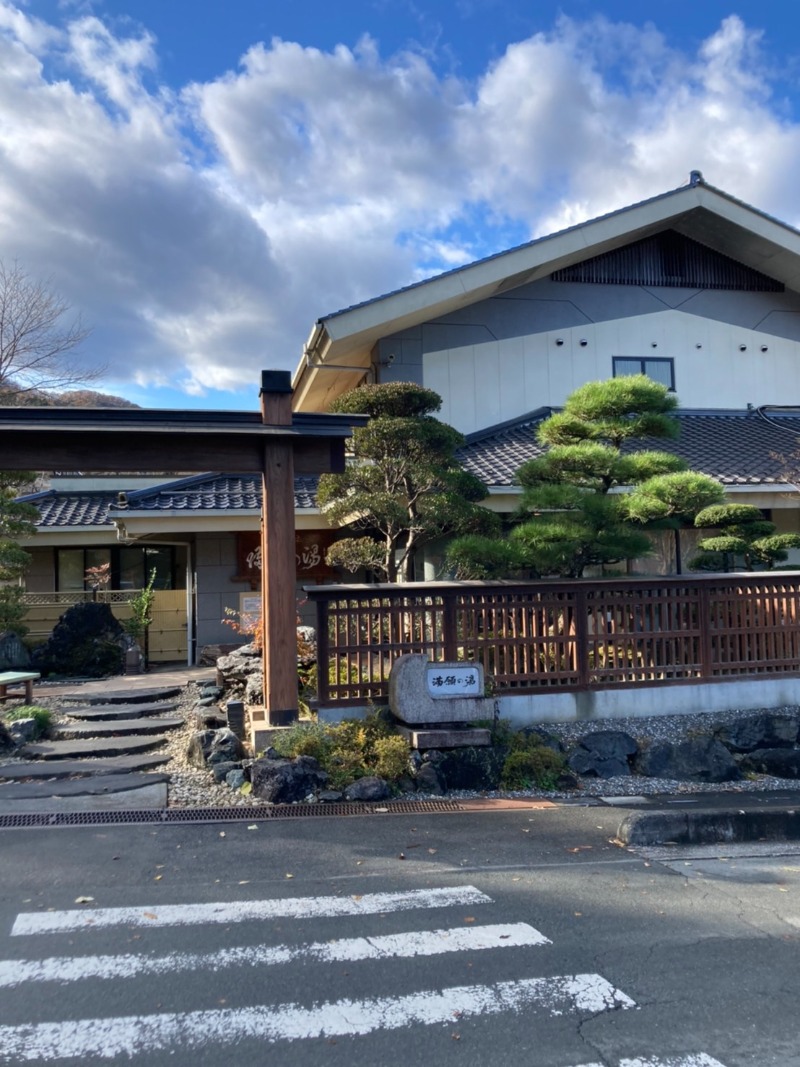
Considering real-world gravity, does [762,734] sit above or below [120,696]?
below

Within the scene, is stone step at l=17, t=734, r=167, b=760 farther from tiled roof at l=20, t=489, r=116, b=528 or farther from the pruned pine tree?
tiled roof at l=20, t=489, r=116, b=528

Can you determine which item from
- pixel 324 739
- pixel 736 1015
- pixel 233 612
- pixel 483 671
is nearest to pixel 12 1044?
pixel 736 1015

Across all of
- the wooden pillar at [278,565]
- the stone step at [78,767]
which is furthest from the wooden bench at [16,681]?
the wooden pillar at [278,565]

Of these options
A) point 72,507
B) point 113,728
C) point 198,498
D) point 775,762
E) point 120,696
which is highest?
point 72,507

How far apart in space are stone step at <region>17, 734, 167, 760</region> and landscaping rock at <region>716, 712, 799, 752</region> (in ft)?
20.5

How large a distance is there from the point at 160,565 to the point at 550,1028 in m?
15.8

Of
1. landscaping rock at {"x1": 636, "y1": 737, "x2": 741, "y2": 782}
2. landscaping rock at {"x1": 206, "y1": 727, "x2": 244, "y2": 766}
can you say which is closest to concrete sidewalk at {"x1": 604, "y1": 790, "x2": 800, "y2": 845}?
landscaping rock at {"x1": 636, "y1": 737, "x2": 741, "y2": 782}


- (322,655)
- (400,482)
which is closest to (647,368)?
(400,482)

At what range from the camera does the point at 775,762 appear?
8852mm

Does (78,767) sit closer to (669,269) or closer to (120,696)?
(120,696)

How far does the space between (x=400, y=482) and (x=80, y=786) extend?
4798 millimetres

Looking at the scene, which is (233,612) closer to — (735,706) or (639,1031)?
(735,706)

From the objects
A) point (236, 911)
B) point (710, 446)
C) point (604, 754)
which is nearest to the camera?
point (236, 911)

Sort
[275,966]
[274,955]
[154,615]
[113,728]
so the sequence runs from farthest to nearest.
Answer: [154,615] → [113,728] → [274,955] → [275,966]
